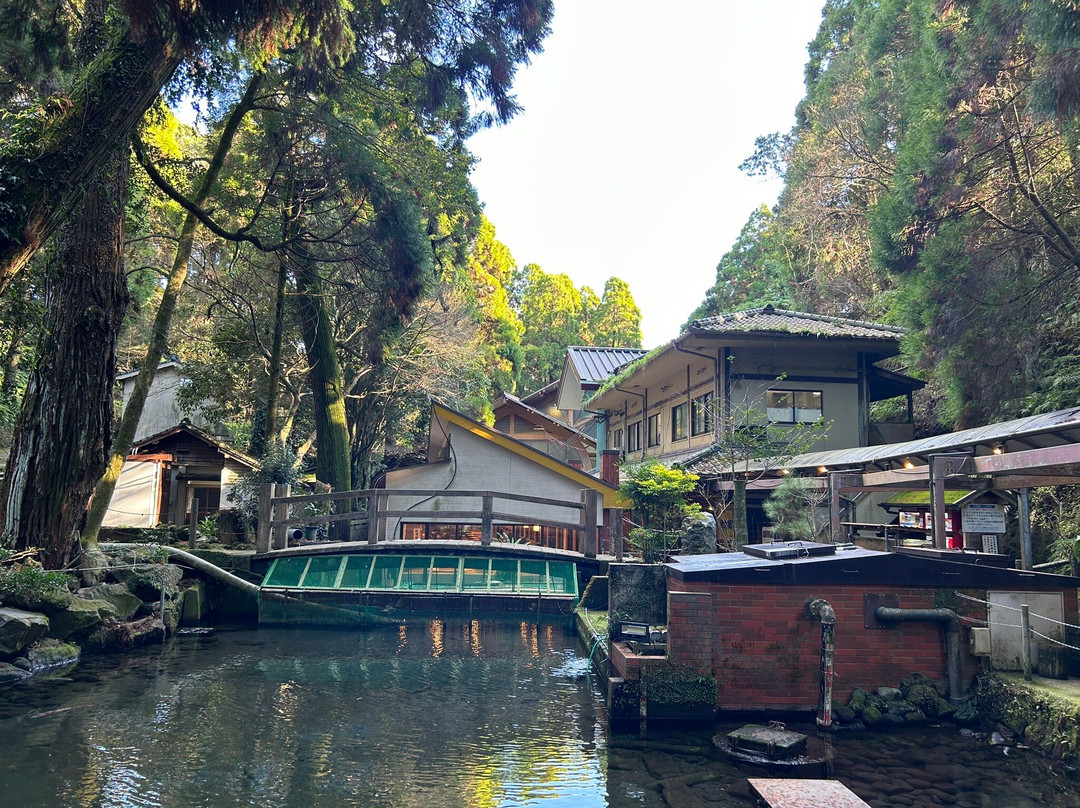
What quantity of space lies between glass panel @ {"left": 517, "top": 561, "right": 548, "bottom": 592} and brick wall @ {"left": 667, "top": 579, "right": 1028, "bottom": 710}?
21.7 feet

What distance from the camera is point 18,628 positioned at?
30.6 feet

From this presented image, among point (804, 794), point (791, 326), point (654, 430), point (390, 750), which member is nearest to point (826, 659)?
point (804, 794)

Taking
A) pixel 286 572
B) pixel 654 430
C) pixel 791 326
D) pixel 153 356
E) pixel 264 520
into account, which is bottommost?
pixel 286 572

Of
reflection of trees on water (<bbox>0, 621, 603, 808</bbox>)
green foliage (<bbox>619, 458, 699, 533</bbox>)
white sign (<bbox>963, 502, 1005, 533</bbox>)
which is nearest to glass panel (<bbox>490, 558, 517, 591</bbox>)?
reflection of trees on water (<bbox>0, 621, 603, 808</bbox>)

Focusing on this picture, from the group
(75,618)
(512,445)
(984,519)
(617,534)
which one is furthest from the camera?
(512,445)

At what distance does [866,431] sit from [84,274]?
16641 mm

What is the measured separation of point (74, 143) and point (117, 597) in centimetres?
738

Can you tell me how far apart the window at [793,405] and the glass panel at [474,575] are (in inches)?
312

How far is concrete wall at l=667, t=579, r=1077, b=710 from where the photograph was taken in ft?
24.7

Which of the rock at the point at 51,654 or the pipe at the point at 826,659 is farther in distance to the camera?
the rock at the point at 51,654

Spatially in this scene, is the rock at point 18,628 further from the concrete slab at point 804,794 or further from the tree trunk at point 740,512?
the tree trunk at point 740,512

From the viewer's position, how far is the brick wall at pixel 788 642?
754cm

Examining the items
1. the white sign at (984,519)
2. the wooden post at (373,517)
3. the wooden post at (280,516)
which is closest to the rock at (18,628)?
the wooden post at (280,516)

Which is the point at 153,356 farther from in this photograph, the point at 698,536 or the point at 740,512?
the point at 740,512
